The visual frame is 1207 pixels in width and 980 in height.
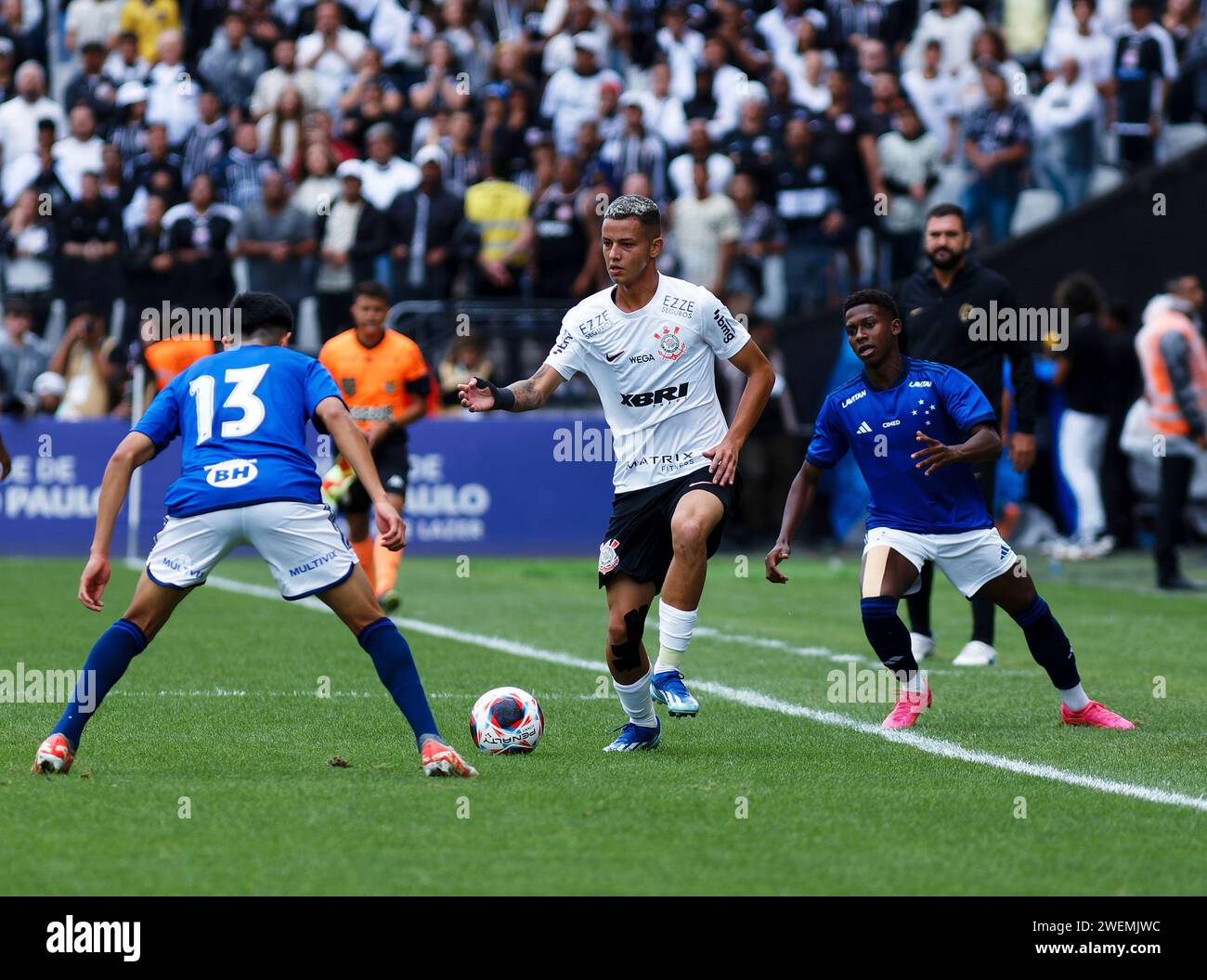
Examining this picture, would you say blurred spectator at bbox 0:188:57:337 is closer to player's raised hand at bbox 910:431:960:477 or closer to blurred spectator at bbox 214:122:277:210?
blurred spectator at bbox 214:122:277:210

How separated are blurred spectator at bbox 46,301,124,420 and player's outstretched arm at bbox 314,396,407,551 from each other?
13344 millimetres

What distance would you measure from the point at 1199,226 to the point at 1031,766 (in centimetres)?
1344

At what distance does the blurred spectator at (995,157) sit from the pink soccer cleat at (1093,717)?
12.7 m

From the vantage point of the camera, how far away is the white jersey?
790 cm

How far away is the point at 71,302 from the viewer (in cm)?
1994

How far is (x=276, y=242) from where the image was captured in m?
19.8

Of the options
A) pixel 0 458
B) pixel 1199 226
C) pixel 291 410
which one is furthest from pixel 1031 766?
pixel 1199 226

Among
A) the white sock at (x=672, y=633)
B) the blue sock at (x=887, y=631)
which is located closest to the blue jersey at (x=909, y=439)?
the blue sock at (x=887, y=631)

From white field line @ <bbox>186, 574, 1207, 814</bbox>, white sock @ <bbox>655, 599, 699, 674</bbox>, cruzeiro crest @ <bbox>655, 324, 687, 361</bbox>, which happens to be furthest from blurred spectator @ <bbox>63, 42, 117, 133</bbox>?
white sock @ <bbox>655, 599, 699, 674</bbox>

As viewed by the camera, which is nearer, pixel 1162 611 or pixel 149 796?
pixel 149 796
